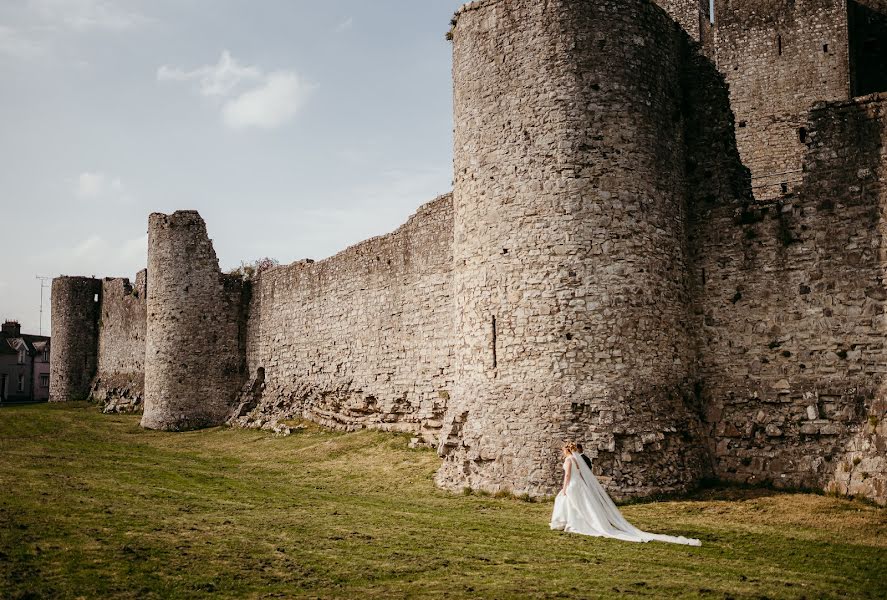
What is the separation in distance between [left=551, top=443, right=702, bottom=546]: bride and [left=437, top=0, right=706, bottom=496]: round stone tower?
1.39m

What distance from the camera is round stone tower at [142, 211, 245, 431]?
A: 3036 cm

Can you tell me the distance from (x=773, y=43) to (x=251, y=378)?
65.8 ft

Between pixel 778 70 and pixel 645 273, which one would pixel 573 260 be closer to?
pixel 645 273

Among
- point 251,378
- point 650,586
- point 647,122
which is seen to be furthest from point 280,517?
point 251,378

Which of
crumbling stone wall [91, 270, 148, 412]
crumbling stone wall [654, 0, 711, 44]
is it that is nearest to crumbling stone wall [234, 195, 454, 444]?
crumbling stone wall [91, 270, 148, 412]

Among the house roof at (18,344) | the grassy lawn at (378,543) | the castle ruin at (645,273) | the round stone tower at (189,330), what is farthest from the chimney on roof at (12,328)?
the castle ruin at (645,273)

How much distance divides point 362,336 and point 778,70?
14457 mm

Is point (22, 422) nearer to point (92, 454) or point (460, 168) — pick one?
point (92, 454)

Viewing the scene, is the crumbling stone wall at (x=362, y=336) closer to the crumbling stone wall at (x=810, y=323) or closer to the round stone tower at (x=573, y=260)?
the round stone tower at (x=573, y=260)

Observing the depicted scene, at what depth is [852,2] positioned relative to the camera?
960 inches

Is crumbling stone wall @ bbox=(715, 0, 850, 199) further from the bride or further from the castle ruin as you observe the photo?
the bride

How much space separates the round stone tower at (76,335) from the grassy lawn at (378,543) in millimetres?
27698

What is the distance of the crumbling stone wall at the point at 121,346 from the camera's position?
38781 mm

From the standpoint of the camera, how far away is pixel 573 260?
14836 millimetres
